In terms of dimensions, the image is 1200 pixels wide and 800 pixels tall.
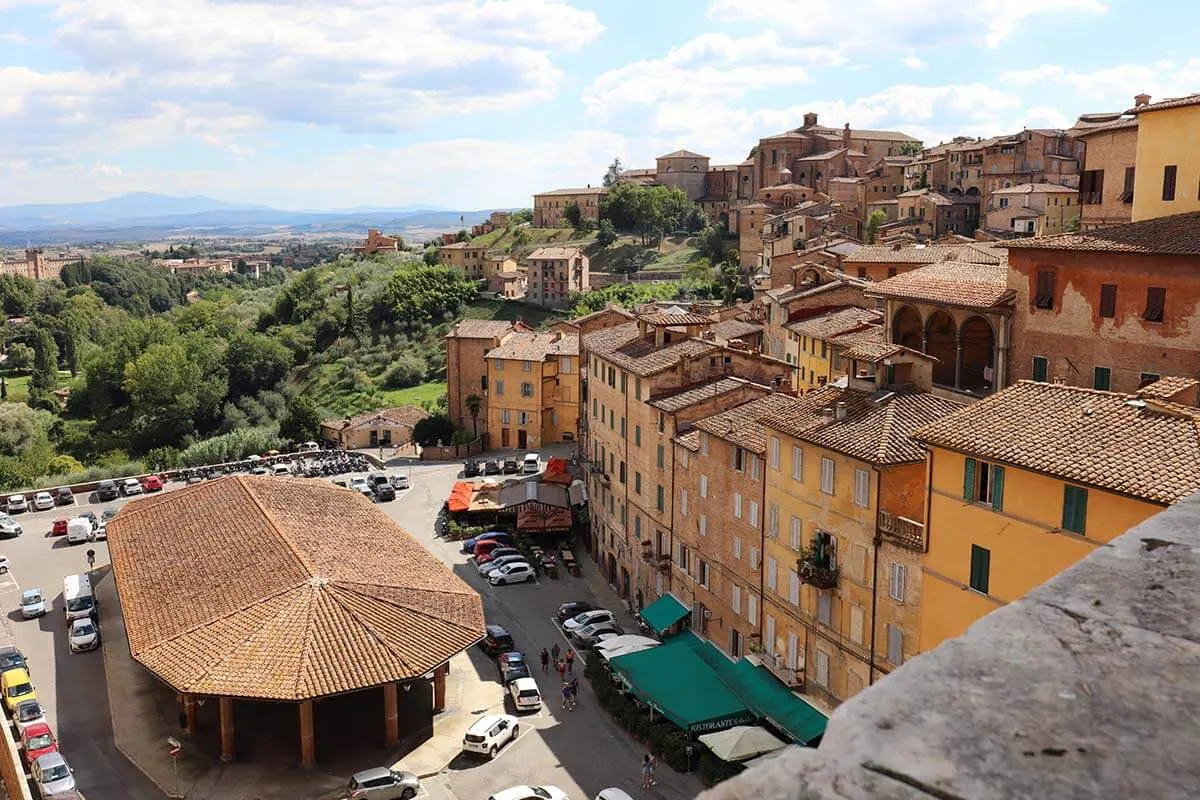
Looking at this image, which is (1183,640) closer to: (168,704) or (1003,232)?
(168,704)

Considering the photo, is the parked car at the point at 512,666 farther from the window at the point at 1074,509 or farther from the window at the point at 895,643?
the window at the point at 1074,509

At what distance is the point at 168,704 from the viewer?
34156 millimetres

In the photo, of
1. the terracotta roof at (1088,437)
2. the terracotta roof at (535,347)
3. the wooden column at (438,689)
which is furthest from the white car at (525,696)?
the terracotta roof at (535,347)

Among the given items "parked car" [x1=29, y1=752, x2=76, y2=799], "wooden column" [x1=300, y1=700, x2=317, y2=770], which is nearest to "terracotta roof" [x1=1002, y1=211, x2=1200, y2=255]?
"wooden column" [x1=300, y1=700, x2=317, y2=770]

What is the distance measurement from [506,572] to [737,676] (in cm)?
1678

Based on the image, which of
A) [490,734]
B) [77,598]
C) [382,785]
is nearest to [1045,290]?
[490,734]

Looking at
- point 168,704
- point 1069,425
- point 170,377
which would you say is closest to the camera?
point 1069,425

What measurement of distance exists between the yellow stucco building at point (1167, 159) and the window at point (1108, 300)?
4.02 metres

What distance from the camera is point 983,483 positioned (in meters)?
22.5

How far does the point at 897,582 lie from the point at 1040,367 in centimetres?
1067

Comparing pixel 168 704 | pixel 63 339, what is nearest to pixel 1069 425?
pixel 168 704

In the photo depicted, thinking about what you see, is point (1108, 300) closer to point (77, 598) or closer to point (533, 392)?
point (77, 598)

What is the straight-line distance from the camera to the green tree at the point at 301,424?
81.9 m

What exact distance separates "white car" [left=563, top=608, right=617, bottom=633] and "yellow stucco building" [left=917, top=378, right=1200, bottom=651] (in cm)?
1834
